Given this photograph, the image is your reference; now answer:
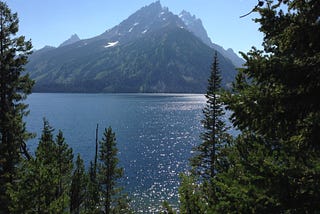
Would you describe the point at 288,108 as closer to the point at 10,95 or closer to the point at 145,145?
the point at 10,95

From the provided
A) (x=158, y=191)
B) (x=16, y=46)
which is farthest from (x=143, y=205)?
(x=16, y=46)

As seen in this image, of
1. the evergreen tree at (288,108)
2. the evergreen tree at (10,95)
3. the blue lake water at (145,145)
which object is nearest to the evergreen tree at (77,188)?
the evergreen tree at (10,95)

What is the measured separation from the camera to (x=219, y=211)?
7164mm

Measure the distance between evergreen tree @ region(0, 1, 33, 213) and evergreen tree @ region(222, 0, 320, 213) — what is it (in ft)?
63.6

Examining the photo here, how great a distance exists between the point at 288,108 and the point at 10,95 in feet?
69.3

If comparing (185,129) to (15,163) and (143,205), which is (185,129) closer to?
(143,205)

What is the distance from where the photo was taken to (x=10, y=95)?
70.9ft

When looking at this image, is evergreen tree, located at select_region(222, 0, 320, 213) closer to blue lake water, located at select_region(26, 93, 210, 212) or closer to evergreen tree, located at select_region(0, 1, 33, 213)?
evergreen tree, located at select_region(0, 1, 33, 213)

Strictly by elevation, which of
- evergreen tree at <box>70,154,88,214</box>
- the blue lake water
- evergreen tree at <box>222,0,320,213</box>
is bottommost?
the blue lake water

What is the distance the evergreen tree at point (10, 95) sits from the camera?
→ 21016 millimetres

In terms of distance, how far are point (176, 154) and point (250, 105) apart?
99.2 metres

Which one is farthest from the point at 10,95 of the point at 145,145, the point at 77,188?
the point at 145,145

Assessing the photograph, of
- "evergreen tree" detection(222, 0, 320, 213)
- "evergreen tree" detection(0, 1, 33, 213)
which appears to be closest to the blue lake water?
"evergreen tree" detection(0, 1, 33, 213)

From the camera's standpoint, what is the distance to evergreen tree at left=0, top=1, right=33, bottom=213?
21.0 metres
